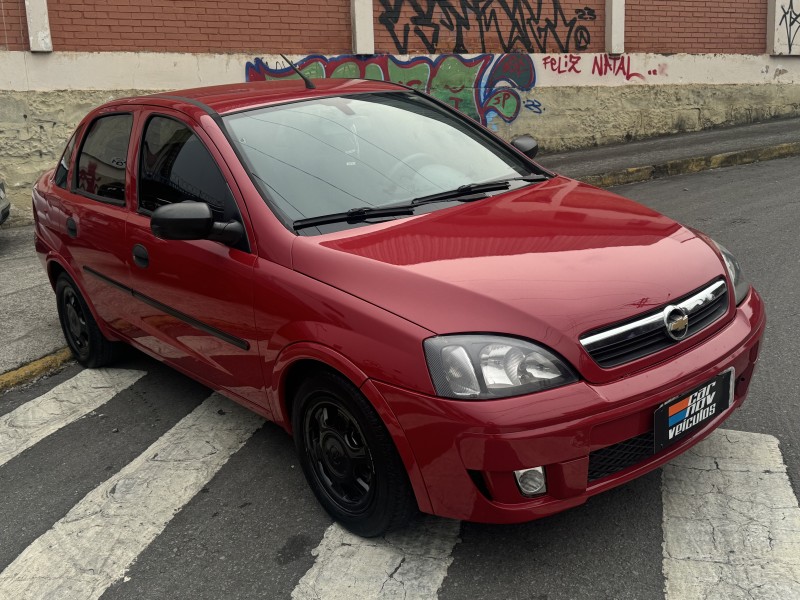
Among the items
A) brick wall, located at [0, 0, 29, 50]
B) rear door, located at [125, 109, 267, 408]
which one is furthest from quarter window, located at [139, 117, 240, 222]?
brick wall, located at [0, 0, 29, 50]

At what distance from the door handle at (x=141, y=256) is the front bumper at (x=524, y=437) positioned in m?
1.83

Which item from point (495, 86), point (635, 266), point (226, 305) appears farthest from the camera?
point (495, 86)

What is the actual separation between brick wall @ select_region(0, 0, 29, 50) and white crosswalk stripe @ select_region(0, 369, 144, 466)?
6293mm

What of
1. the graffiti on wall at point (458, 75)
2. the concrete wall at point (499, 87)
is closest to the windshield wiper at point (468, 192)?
the concrete wall at point (499, 87)

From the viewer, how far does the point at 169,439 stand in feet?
14.0

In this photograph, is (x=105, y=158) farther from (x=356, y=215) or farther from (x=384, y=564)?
(x=384, y=564)

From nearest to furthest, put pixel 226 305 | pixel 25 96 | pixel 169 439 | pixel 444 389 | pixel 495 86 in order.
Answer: pixel 444 389
pixel 226 305
pixel 169 439
pixel 25 96
pixel 495 86

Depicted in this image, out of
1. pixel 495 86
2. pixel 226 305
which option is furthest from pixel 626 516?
pixel 495 86

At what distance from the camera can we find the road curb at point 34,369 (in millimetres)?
5148

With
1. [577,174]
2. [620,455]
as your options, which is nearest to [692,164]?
[577,174]

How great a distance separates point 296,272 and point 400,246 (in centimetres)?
42

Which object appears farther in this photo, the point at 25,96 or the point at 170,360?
the point at 25,96

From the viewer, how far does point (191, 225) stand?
11.1 ft

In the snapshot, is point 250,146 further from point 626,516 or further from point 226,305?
point 626,516
